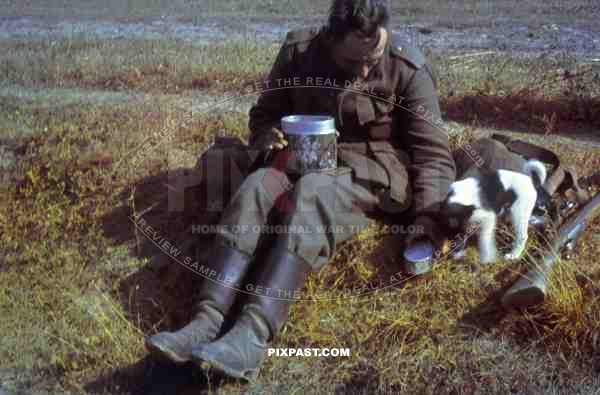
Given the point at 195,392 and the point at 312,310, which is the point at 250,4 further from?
the point at 195,392

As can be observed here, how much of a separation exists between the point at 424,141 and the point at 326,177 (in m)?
0.57

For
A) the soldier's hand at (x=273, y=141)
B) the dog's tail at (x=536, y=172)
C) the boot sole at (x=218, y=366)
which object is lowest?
the boot sole at (x=218, y=366)

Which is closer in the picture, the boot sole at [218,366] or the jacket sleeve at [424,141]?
the boot sole at [218,366]

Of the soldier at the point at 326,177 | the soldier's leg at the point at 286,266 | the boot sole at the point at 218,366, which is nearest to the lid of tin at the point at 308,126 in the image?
the soldier at the point at 326,177

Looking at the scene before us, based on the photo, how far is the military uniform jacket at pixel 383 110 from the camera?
11.0 feet

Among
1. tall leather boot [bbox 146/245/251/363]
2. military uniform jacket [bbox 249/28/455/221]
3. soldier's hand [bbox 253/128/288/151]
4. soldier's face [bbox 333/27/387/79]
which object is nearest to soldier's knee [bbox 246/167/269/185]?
soldier's hand [bbox 253/128/288/151]

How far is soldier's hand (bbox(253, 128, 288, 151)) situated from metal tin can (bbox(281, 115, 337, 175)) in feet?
0.10

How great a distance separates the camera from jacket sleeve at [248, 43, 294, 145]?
11.5 feet

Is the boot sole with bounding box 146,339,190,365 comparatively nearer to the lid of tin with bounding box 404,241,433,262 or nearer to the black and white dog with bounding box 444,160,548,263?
the lid of tin with bounding box 404,241,433,262

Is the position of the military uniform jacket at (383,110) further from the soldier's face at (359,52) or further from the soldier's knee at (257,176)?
the soldier's knee at (257,176)

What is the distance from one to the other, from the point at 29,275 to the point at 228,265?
1.55 meters

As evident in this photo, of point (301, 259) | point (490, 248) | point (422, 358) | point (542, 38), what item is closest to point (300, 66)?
point (301, 259)

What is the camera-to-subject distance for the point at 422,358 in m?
3.02

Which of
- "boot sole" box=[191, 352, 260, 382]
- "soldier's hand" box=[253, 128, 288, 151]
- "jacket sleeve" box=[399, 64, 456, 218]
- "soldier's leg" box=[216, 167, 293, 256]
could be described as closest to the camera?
"boot sole" box=[191, 352, 260, 382]
